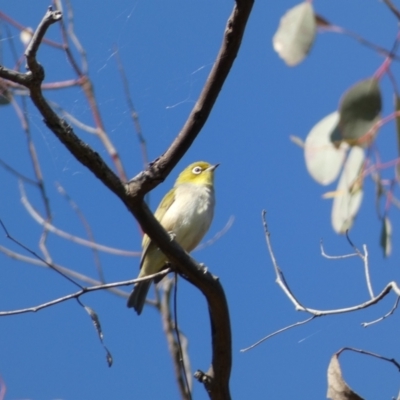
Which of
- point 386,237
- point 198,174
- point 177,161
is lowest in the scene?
point 386,237

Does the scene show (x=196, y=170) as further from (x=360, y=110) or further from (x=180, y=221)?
(x=360, y=110)

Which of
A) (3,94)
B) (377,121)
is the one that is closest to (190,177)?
(3,94)

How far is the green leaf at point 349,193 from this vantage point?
210 centimetres

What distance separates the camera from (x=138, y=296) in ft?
13.9

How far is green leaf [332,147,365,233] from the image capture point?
2.10m

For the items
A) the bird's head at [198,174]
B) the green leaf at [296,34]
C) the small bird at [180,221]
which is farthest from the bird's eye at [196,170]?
the green leaf at [296,34]

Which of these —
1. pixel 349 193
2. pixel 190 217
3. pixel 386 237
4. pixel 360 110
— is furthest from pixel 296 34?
pixel 190 217

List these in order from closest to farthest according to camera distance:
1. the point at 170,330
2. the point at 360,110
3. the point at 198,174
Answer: the point at 360,110 < the point at 170,330 < the point at 198,174

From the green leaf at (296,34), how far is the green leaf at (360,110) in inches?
6.1

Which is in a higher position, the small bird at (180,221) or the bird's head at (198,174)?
the bird's head at (198,174)

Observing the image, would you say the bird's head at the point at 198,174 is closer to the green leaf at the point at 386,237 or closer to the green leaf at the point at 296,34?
the green leaf at the point at 386,237

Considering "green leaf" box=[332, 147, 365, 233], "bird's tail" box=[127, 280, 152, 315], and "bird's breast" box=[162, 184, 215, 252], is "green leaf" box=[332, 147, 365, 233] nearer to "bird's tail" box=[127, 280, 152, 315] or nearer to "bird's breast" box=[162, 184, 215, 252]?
"bird's breast" box=[162, 184, 215, 252]

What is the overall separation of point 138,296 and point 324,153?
2.33m

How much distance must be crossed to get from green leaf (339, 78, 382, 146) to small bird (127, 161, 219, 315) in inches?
83.3
